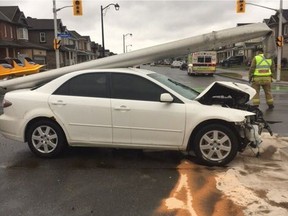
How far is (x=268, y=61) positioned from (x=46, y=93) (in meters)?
6.90

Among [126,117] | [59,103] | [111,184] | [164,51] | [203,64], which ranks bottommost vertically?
[111,184]

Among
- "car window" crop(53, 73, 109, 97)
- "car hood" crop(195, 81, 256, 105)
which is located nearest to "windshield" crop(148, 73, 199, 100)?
"car hood" crop(195, 81, 256, 105)

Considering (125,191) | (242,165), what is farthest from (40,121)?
(242,165)

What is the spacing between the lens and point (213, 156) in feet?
18.2

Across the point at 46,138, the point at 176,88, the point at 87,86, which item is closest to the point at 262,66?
the point at 176,88

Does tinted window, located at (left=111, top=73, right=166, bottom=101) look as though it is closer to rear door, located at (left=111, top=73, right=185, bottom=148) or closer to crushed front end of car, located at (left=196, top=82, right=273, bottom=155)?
rear door, located at (left=111, top=73, right=185, bottom=148)

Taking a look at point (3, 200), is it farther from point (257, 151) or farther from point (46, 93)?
point (257, 151)

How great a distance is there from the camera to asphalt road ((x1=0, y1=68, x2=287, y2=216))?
4129 mm

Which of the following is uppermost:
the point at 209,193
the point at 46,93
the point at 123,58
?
the point at 123,58

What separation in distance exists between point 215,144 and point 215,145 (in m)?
0.01

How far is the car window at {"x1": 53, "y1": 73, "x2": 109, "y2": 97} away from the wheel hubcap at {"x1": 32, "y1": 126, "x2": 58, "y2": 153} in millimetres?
604

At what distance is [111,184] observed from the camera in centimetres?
488

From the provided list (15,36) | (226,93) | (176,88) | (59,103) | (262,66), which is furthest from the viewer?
(15,36)

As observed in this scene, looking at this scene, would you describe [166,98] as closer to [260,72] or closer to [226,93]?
[226,93]
